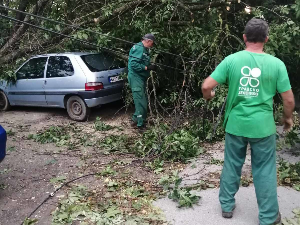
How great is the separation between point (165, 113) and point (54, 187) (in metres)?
3.08

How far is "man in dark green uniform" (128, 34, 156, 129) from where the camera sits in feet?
22.5

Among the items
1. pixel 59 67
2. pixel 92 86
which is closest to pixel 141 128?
pixel 92 86

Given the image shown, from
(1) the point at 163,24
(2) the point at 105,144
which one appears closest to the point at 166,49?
(1) the point at 163,24

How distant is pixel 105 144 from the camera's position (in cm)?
628

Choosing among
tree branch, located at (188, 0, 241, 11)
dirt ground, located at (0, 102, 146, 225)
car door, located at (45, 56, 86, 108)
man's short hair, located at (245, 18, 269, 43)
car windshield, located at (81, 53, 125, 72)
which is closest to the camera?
man's short hair, located at (245, 18, 269, 43)

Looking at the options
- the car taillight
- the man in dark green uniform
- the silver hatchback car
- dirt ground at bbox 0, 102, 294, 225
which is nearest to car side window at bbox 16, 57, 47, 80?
the silver hatchback car

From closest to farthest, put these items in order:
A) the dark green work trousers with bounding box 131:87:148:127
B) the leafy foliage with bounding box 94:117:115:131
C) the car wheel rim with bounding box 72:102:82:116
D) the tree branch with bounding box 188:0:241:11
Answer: the tree branch with bounding box 188:0:241:11
the dark green work trousers with bounding box 131:87:148:127
the leafy foliage with bounding box 94:117:115:131
the car wheel rim with bounding box 72:102:82:116

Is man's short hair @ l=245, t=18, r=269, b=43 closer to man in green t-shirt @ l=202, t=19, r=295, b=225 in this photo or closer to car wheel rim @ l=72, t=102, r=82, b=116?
man in green t-shirt @ l=202, t=19, r=295, b=225

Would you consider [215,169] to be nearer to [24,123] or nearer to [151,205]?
[151,205]

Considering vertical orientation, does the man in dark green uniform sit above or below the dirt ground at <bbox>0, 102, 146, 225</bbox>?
above

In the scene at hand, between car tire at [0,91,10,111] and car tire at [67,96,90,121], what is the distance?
7.38ft

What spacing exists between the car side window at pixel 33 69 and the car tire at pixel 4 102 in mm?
865

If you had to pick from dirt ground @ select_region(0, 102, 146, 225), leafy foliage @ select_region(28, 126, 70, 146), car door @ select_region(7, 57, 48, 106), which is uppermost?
car door @ select_region(7, 57, 48, 106)

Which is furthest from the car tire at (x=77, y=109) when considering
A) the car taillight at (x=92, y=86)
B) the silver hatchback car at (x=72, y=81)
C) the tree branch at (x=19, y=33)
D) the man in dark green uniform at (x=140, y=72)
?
the tree branch at (x=19, y=33)
